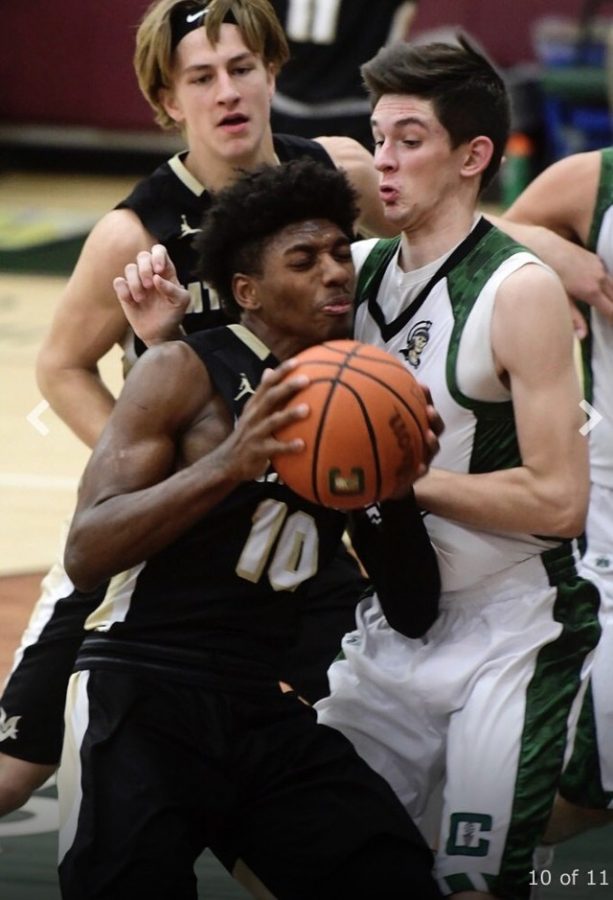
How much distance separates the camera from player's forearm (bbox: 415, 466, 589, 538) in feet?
12.6

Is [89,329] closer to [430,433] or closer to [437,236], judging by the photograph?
[437,236]

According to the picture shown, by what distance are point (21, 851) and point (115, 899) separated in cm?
146

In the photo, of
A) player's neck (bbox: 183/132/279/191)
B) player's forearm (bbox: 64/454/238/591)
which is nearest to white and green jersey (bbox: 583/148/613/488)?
player's neck (bbox: 183/132/279/191)

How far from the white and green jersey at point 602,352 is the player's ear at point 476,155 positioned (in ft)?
2.63

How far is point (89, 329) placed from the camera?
15.8 ft

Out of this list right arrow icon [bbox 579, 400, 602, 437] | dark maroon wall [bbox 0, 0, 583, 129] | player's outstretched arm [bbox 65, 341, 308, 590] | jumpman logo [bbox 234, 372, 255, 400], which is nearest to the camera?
player's outstretched arm [bbox 65, 341, 308, 590]

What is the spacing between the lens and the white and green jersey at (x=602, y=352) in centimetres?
482

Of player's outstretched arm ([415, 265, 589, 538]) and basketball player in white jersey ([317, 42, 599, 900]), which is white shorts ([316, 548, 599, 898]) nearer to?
basketball player in white jersey ([317, 42, 599, 900])

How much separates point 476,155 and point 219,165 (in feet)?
3.20

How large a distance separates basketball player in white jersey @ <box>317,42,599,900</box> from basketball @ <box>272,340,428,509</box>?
12.2 inches

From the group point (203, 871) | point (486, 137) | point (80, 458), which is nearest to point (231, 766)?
point (203, 871)

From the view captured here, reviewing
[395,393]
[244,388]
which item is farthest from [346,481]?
[244,388]

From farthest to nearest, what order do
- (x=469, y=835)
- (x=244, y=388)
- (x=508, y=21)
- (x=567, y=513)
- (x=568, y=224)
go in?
(x=508, y=21) → (x=568, y=224) → (x=469, y=835) → (x=567, y=513) → (x=244, y=388)

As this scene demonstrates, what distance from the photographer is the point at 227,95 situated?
15.7 feet
